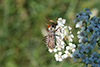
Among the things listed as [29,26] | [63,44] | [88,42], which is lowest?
[88,42]

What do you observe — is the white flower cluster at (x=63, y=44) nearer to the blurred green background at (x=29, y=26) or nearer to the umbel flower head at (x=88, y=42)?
the umbel flower head at (x=88, y=42)

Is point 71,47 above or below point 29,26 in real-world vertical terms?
below

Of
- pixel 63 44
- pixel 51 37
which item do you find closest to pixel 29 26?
pixel 51 37

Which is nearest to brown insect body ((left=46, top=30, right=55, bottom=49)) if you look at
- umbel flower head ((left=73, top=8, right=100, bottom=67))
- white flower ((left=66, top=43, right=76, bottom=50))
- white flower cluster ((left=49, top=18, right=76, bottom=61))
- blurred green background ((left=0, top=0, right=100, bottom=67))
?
white flower cluster ((left=49, top=18, right=76, bottom=61))

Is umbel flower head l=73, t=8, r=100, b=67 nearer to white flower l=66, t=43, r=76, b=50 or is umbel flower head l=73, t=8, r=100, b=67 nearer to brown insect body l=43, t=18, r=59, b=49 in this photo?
white flower l=66, t=43, r=76, b=50

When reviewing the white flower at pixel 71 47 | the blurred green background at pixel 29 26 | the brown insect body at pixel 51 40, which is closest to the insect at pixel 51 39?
the brown insect body at pixel 51 40

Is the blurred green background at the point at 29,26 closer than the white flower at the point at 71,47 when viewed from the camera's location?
No

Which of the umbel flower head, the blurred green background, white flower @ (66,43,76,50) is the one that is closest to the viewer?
the umbel flower head

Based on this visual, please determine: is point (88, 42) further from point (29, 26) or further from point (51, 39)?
point (29, 26)

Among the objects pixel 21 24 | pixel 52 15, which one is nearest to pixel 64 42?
pixel 52 15

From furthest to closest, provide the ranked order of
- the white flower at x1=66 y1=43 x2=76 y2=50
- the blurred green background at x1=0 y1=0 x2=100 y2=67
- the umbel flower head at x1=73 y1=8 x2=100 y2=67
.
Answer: the blurred green background at x1=0 y1=0 x2=100 y2=67
the white flower at x1=66 y1=43 x2=76 y2=50
the umbel flower head at x1=73 y1=8 x2=100 y2=67
